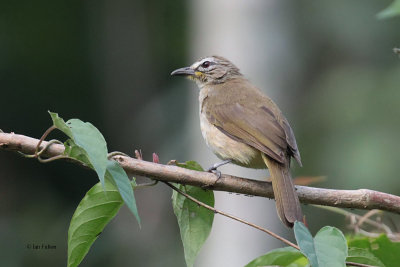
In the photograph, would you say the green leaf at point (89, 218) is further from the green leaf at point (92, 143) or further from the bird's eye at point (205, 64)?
the bird's eye at point (205, 64)

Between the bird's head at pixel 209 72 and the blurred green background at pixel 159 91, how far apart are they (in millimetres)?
3391

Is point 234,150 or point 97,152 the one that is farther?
point 234,150

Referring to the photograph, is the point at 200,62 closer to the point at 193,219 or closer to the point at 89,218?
the point at 193,219

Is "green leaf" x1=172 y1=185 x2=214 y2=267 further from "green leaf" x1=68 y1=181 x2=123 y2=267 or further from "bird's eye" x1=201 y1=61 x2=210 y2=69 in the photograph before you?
"bird's eye" x1=201 y1=61 x2=210 y2=69

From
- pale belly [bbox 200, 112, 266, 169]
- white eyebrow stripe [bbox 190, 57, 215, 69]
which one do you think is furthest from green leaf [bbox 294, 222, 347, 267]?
white eyebrow stripe [bbox 190, 57, 215, 69]

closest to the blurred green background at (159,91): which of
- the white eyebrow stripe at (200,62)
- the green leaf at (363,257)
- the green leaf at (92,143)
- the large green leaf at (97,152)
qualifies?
the white eyebrow stripe at (200,62)

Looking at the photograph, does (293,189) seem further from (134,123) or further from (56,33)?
(56,33)

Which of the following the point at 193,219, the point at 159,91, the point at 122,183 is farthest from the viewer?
the point at 159,91

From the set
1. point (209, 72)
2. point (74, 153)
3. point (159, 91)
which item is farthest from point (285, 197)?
point (159, 91)

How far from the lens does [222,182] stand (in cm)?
296

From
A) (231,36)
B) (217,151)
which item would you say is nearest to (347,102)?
(231,36)

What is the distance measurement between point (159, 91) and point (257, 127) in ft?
30.9

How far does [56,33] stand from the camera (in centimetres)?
1337

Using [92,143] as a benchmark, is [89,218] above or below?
below
